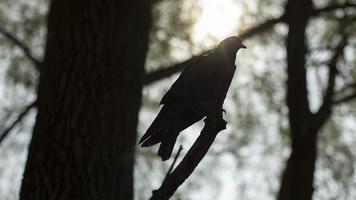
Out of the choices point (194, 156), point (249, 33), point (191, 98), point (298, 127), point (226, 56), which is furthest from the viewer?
point (249, 33)

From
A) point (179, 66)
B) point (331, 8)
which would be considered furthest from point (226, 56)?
point (331, 8)

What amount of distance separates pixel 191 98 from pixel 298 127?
1.80m

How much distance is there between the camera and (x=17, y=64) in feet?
21.6

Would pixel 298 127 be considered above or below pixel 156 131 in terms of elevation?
below

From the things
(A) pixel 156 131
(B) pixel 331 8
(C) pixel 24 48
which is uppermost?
(C) pixel 24 48

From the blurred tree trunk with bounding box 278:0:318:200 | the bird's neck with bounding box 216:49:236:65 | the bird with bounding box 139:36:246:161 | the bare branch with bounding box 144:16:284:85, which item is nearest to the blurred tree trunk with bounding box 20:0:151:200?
the bird with bounding box 139:36:246:161

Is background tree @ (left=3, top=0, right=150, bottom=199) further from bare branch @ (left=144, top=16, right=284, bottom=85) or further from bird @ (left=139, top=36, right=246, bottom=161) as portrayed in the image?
bare branch @ (left=144, top=16, right=284, bottom=85)

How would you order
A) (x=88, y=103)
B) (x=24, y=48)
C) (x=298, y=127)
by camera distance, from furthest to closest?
(x=24, y=48) → (x=298, y=127) → (x=88, y=103)

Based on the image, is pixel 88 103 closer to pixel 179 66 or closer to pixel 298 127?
pixel 298 127

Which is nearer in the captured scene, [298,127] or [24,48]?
[298,127]

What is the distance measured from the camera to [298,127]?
164 inches

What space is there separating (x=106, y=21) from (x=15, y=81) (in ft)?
10.2

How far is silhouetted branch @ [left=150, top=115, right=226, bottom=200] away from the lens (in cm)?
205

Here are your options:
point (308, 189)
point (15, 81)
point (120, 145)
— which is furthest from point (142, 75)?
point (15, 81)
